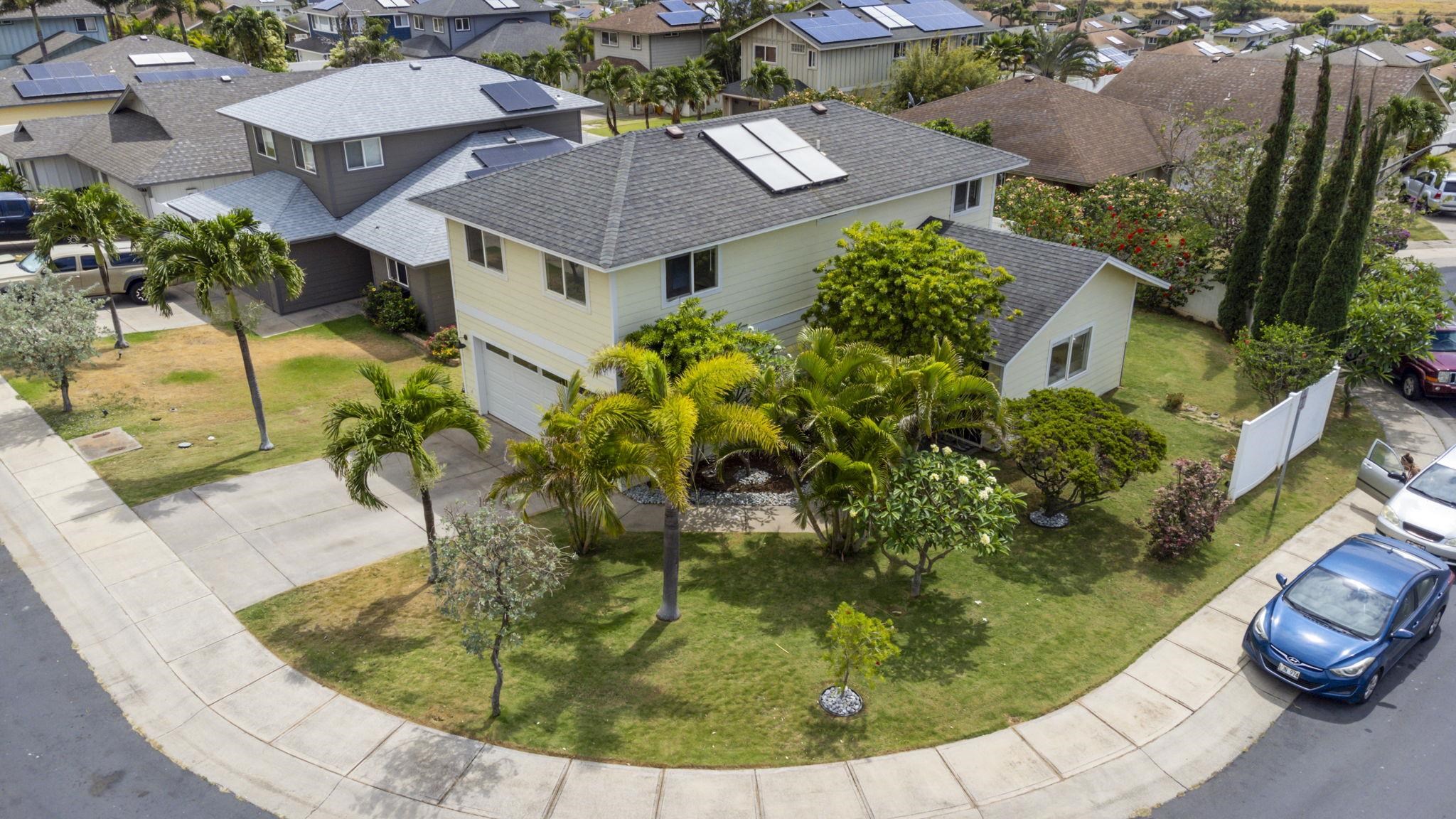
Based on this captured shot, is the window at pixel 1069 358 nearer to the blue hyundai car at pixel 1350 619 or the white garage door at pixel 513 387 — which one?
the blue hyundai car at pixel 1350 619

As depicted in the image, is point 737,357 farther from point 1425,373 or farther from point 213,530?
point 1425,373

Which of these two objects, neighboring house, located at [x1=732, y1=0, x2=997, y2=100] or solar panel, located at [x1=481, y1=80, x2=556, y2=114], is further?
neighboring house, located at [x1=732, y1=0, x2=997, y2=100]

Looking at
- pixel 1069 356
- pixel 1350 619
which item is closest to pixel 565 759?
pixel 1350 619

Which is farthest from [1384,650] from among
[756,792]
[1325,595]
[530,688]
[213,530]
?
[213,530]

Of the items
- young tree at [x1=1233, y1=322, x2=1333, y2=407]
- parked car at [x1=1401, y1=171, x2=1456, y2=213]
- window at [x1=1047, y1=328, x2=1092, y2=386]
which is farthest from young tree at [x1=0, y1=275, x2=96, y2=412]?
parked car at [x1=1401, y1=171, x2=1456, y2=213]

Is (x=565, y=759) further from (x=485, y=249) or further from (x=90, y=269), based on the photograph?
(x=90, y=269)

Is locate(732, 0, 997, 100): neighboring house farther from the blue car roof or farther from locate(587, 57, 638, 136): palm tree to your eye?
the blue car roof
